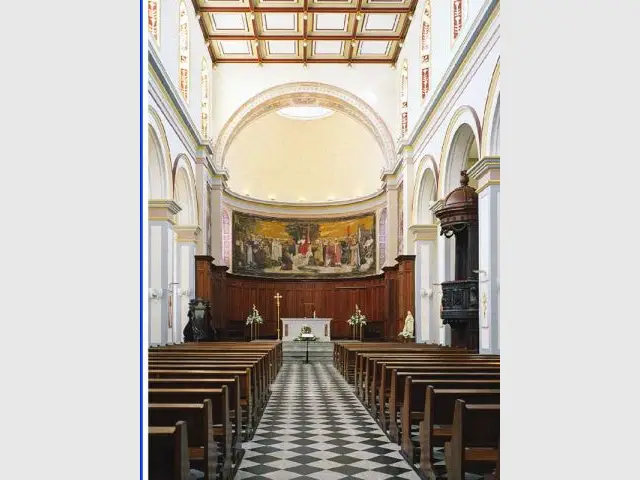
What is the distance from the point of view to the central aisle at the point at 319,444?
6629 millimetres

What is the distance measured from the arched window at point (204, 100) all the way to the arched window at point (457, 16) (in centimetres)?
952

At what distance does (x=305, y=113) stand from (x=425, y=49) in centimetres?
1291

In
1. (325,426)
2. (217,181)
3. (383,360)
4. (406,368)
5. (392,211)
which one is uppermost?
(217,181)

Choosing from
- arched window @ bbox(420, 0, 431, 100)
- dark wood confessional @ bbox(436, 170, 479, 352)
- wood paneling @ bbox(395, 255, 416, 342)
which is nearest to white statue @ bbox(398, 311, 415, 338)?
wood paneling @ bbox(395, 255, 416, 342)

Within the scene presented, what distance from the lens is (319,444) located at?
7.93 metres

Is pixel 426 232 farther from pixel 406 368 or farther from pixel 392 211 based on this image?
pixel 406 368

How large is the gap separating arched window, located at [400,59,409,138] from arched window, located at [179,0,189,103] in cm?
761

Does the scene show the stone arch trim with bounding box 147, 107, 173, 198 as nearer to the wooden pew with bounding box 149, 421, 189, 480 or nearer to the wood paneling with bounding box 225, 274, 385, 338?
the wooden pew with bounding box 149, 421, 189, 480

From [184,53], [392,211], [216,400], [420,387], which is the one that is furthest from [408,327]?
[216,400]
